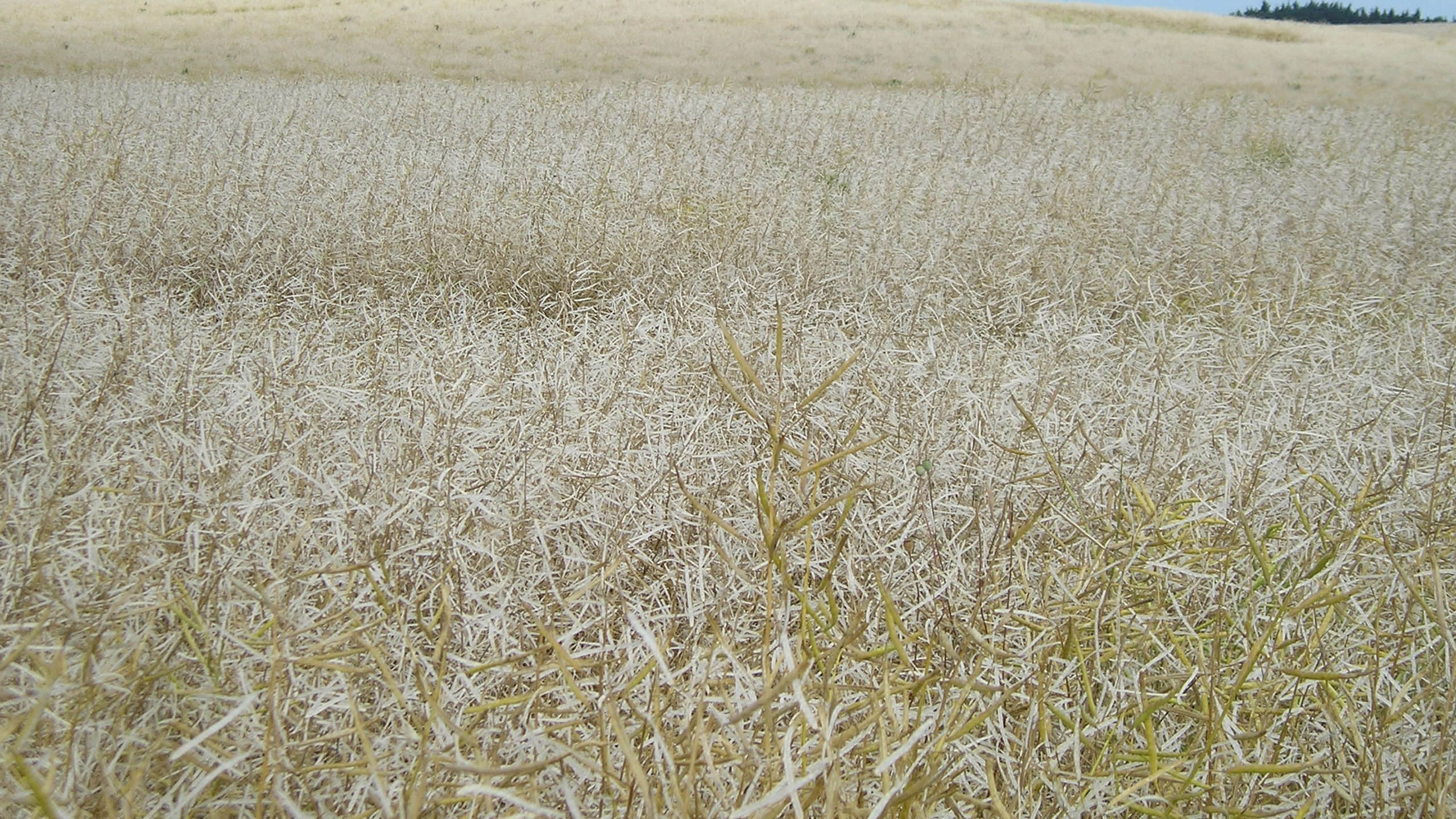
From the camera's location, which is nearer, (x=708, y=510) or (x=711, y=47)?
(x=708, y=510)

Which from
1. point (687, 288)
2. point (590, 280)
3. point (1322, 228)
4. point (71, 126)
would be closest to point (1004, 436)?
point (687, 288)

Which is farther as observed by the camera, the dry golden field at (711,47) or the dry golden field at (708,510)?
the dry golden field at (711,47)

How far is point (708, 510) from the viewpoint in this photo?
146cm

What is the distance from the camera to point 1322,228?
411cm

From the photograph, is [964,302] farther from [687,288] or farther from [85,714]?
[85,714]

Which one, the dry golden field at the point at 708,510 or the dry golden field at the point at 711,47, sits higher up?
the dry golden field at the point at 711,47

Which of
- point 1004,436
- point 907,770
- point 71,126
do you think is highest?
point 71,126

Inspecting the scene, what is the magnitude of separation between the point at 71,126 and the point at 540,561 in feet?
20.0

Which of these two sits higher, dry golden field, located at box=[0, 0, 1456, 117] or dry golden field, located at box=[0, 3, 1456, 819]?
dry golden field, located at box=[0, 0, 1456, 117]

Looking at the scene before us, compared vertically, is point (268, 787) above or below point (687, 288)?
below

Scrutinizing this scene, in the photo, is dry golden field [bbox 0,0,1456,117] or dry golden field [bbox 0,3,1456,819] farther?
dry golden field [bbox 0,0,1456,117]

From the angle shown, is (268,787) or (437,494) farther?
(437,494)

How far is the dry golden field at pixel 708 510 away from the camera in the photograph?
3.47 ft

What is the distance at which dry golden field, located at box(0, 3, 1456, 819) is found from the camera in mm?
1057
